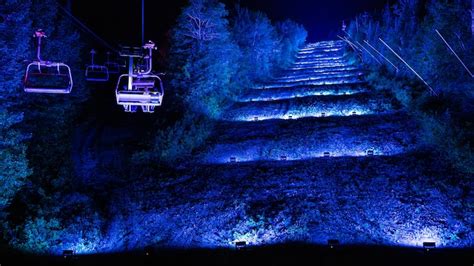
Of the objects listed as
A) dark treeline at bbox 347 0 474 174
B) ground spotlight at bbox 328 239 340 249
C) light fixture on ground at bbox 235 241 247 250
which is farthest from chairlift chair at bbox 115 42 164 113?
dark treeline at bbox 347 0 474 174

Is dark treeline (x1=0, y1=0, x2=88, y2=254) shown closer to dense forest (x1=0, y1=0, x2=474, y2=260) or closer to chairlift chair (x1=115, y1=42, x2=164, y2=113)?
dense forest (x1=0, y1=0, x2=474, y2=260)

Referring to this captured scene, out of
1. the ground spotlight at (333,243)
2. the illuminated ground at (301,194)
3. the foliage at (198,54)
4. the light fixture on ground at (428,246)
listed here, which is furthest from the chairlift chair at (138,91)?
the foliage at (198,54)

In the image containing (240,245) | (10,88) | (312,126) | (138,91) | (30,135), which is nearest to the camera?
(138,91)

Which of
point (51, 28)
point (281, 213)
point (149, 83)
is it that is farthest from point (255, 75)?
point (149, 83)

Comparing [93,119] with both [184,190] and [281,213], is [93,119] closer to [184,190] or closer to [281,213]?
[184,190]

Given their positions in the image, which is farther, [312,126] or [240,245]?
[312,126]

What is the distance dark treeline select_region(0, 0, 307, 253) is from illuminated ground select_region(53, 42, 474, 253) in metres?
1.18

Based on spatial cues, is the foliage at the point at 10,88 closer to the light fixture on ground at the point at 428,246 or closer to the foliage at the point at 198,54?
the foliage at the point at 198,54

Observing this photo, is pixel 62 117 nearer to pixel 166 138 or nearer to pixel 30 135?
pixel 166 138

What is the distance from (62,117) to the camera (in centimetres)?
2289

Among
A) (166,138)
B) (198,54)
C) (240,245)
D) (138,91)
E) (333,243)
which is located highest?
(138,91)

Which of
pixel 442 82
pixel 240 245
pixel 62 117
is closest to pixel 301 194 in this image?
pixel 240 245

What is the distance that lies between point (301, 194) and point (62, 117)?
50.1 ft

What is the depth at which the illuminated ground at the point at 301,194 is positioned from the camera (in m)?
14.9
